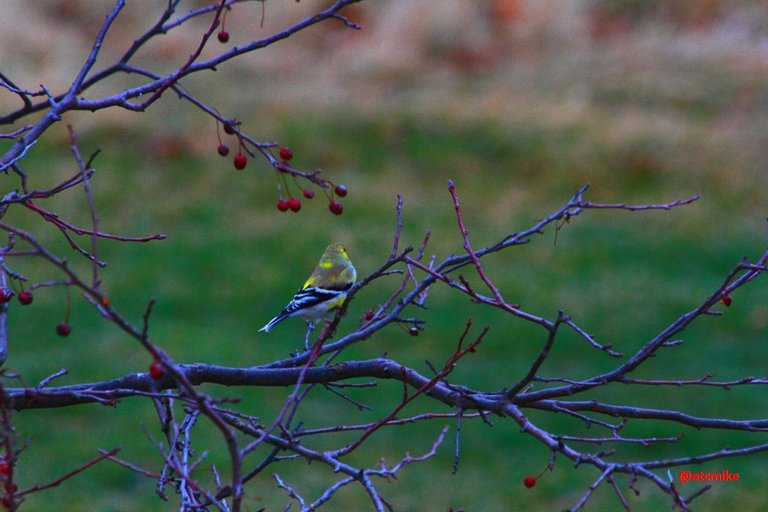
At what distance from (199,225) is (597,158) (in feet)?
16.9

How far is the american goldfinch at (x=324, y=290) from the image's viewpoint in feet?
16.9

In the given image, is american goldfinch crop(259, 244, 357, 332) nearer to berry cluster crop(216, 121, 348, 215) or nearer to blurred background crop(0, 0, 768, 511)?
berry cluster crop(216, 121, 348, 215)

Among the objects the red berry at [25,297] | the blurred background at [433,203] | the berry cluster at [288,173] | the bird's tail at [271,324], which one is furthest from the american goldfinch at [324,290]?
the blurred background at [433,203]

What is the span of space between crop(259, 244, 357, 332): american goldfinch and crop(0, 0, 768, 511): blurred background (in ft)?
10.4

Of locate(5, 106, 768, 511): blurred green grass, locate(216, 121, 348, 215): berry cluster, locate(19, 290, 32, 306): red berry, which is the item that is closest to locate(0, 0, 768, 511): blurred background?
locate(5, 106, 768, 511): blurred green grass

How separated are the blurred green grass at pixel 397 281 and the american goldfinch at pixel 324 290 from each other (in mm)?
3218

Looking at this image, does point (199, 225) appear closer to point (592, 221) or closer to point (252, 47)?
point (592, 221)

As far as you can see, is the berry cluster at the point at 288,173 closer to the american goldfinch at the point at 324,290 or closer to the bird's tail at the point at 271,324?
the bird's tail at the point at 271,324

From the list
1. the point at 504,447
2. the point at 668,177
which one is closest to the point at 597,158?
the point at 668,177

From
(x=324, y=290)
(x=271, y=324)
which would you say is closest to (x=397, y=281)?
(x=324, y=290)

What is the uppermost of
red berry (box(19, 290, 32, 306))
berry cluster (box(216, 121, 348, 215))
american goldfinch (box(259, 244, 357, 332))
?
american goldfinch (box(259, 244, 357, 332))

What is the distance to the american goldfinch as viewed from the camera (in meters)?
→ 5.16

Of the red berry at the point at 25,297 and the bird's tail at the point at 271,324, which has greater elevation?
the bird's tail at the point at 271,324

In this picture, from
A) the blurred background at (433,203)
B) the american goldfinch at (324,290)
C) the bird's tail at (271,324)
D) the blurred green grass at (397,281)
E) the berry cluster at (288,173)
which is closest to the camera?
the berry cluster at (288,173)
